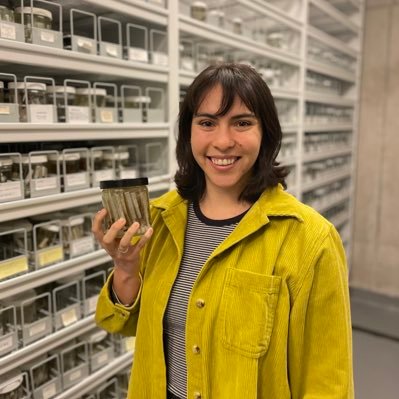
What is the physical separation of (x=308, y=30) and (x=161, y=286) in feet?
7.73

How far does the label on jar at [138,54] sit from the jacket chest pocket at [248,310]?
1018 mm

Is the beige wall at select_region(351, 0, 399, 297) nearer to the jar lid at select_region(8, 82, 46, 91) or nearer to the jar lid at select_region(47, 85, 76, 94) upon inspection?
the jar lid at select_region(47, 85, 76, 94)

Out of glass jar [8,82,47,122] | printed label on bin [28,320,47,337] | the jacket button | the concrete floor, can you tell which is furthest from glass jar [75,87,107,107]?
the concrete floor

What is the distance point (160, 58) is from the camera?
1.67 m

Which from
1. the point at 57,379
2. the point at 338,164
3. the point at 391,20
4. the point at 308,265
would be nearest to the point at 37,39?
the point at 308,265

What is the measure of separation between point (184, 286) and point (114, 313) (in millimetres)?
238

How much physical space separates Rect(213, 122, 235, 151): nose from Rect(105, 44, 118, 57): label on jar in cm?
76

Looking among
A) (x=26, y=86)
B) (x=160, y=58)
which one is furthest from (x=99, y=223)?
(x=160, y=58)

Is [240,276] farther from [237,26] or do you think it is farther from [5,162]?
[237,26]

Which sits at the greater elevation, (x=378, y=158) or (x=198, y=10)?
(x=198, y=10)

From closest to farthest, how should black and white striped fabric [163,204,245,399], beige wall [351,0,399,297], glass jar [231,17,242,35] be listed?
black and white striped fabric [163,204,245,399], glass jar [231,17,242,35], beige wall [351,0,399,297]

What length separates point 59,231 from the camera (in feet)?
4.63

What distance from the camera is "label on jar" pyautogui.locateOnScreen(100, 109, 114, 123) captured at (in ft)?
4.86

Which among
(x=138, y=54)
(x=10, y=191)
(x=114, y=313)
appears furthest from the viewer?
(x=138, y=54)
